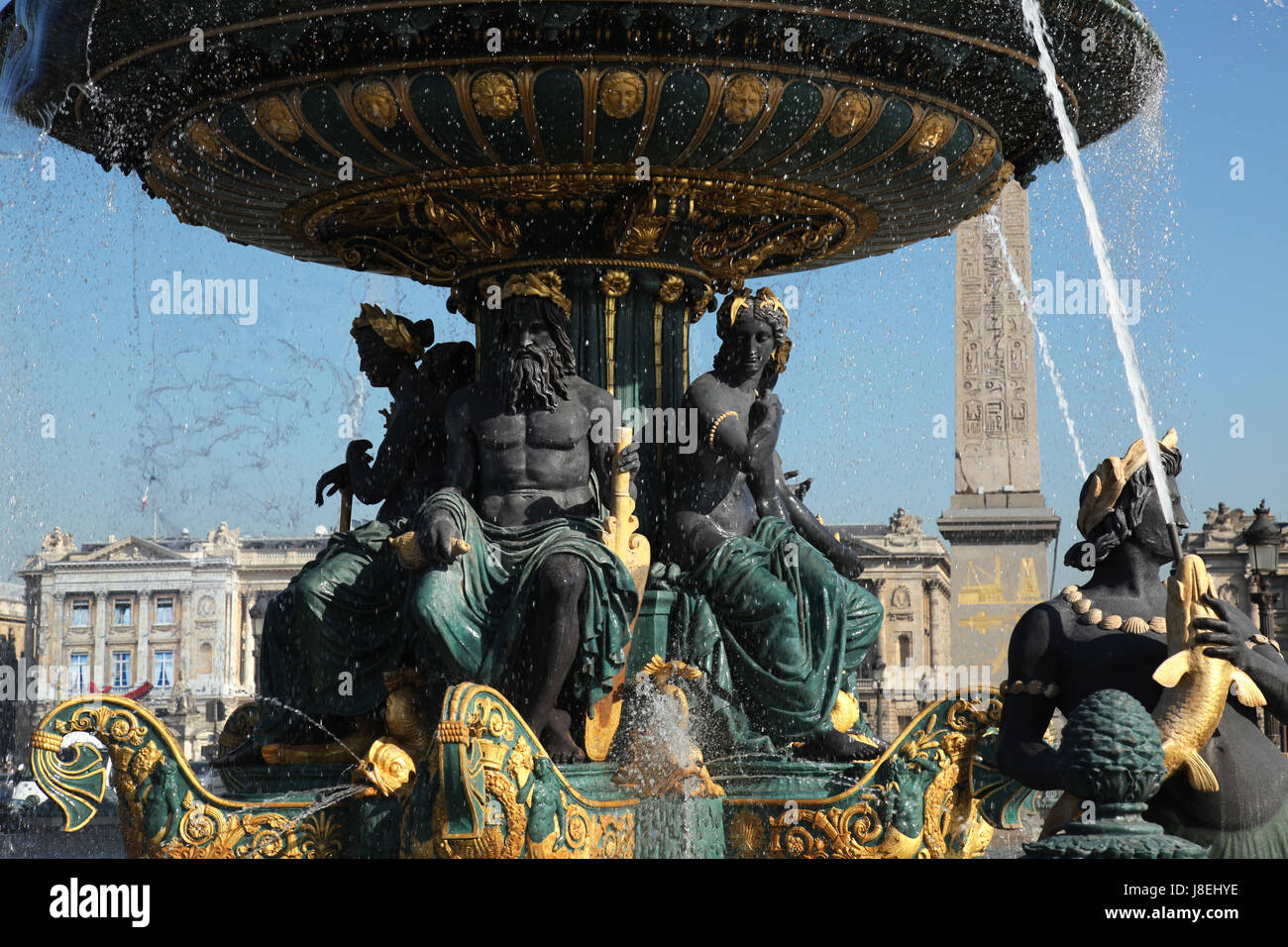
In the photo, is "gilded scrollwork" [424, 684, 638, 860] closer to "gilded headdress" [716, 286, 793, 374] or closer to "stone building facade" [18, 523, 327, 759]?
"gilded headdress" [716, 286, 793, 374]

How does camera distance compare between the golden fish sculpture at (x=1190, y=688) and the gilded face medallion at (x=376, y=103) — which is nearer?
the golden fish sculpture at (x=1190, y=688)

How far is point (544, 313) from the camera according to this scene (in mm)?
8250

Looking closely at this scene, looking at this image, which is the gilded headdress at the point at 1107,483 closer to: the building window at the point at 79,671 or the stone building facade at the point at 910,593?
the stone building facade at the point at 910,593

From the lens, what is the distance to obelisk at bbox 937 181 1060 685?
2752 centimetres

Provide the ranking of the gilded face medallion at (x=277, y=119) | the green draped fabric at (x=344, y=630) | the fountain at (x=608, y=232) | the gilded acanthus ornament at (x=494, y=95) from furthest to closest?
the green draped fabric at (x=344, y=630) < the gilded face medallion at (x=277, y=119) < the gilded acanthus ornament at (x=494, y=95) < the fountain at (x=608, y=232)

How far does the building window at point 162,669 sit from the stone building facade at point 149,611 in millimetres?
34

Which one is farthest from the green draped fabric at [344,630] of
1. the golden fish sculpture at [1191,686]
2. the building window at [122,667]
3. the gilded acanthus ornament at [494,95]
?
the building window at [122,667]

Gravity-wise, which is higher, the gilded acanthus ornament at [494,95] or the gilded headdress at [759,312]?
the gilded acanthus ornament at [494,95]

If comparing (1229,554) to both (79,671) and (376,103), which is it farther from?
(376,103)

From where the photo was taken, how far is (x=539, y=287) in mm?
8250

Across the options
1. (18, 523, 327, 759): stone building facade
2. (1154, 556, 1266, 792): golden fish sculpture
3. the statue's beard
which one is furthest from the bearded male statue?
(18, 523, 327, 759): stone building facade

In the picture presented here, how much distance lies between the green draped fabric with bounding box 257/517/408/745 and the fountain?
5.9 inches

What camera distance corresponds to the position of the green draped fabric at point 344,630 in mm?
8102

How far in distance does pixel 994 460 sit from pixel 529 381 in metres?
20.3
